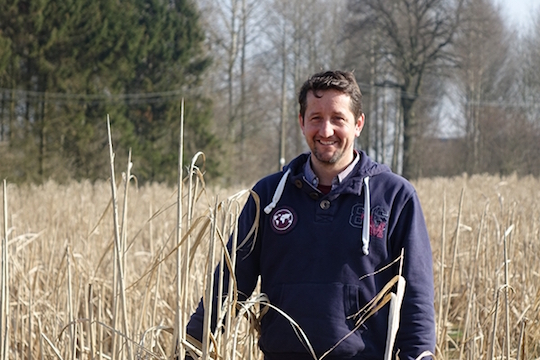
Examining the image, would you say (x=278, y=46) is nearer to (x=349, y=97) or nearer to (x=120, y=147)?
(x=120, y=147)

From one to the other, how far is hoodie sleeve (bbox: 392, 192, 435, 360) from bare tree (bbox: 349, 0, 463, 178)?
20743 mm

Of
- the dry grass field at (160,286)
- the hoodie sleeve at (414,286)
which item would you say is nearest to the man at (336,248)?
the hoodie sleeve at (414,286)

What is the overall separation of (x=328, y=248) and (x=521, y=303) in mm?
1933

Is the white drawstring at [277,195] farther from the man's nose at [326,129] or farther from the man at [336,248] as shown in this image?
the man's nose at [326,129]

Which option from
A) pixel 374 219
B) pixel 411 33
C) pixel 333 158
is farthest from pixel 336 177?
pixel 411 33

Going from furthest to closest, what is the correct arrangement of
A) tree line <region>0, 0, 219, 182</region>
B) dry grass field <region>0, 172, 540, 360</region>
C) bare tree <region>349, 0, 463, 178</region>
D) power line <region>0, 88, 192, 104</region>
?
bare tree <region>349, 0, 463, 178</region>, power line <region>0, 88, 192, 104</region>, tree line <region>0, 0, 219, 182</region>, dry grass field <region>0, 172, 540, 360</region>

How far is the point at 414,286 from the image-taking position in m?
1.97

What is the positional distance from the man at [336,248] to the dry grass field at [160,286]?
6.8 inches

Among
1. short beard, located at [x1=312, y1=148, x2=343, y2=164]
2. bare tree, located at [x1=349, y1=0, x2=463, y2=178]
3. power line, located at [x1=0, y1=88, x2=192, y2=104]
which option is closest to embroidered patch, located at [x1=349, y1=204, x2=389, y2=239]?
short beard, located at [x1=312, y1=148, x2=343, y2=164]

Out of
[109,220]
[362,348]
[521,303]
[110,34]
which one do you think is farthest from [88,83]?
[362,348]

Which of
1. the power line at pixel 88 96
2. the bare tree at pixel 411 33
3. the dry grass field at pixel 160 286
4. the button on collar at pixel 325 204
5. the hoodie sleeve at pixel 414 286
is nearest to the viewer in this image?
the dry grass field at pixel 160 286

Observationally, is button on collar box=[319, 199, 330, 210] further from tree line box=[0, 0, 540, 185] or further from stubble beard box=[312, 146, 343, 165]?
tree line box=[0, 0, 540, 185]

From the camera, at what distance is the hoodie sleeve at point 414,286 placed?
1932mm

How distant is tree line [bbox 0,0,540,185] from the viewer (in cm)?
1648
